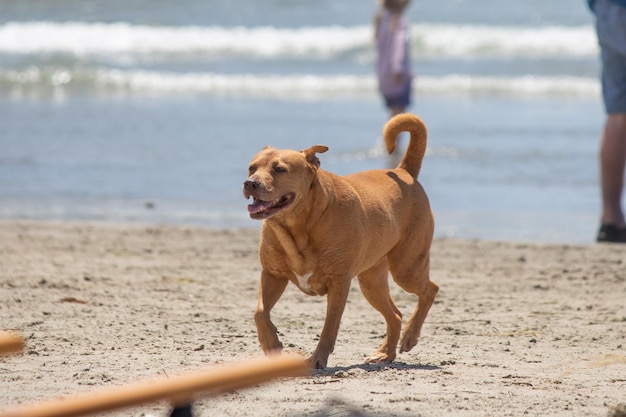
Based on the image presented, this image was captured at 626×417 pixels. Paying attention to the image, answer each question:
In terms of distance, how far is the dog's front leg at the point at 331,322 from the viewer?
14.5 feet

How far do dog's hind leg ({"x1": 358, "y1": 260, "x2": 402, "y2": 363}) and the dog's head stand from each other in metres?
0.82

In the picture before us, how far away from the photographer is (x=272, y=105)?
1541 centimetres

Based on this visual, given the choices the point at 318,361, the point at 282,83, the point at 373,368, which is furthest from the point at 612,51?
the point at 282,83

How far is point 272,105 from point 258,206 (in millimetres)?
11397

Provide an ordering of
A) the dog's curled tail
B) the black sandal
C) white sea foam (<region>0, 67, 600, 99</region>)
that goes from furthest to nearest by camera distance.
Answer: white sea foam (<region>0, 67, 600, 99</region>)
the black sandal
the dog's curled tail

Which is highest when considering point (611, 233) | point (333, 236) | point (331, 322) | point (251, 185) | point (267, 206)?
point (251, 185)

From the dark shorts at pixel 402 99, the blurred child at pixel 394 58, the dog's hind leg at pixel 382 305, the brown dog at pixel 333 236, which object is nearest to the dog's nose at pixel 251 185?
the brown dog at pixel 333 236

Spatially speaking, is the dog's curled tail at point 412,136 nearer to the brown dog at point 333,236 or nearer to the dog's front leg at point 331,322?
the brown dog at point 333,236

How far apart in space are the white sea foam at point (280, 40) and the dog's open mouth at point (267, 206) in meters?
17.6

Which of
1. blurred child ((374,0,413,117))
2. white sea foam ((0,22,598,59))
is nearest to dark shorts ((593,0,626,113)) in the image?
blurred child ((374,0,413,117))

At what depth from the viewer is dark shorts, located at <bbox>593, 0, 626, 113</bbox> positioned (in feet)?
25.8

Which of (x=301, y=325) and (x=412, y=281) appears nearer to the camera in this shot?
(x=412, y=281)

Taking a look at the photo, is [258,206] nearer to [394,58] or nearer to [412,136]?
[412,136]

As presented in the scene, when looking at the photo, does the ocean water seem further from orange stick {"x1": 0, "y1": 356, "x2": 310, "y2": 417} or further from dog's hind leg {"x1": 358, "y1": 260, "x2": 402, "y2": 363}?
orange stick {"x1": 0, "y1": 356, "x2": 310, "y2": 417}
